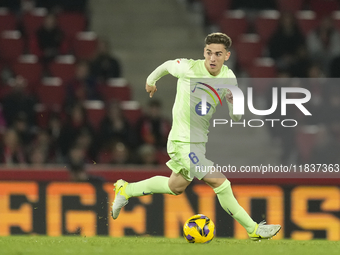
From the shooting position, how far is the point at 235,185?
7566 millimetres

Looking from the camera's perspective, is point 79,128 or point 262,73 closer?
point 79,128

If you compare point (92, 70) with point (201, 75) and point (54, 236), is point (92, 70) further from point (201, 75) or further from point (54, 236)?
point (201, 75)

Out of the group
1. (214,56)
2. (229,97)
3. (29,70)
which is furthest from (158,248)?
(29,70)

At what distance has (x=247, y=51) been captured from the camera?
10359 mm

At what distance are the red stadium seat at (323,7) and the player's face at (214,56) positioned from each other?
5.82 metres

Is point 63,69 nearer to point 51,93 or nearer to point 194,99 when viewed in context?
point 51,93

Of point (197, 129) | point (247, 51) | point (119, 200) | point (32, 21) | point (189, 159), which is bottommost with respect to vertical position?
point (119, 200)

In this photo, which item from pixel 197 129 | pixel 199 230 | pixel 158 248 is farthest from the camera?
pixel 199 230

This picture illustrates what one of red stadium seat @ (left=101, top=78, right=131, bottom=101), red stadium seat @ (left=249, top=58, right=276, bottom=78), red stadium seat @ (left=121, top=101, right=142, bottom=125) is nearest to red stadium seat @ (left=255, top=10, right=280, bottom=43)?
red stadium seat @ (left=249, top=58, right=276, bottom=78)

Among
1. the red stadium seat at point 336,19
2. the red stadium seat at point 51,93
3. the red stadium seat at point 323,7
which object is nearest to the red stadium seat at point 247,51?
the red stadium seat at point 336,19

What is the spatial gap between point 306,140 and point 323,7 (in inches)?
127

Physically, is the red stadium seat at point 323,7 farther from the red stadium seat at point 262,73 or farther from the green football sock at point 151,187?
the green football sock at point 151,187

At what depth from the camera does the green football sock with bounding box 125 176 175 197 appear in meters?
5.99

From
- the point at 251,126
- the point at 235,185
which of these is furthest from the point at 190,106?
the point at 251,126
